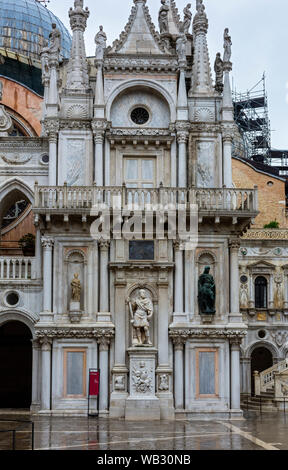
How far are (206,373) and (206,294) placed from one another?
3.30 metres

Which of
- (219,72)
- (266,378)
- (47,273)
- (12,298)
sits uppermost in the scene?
(219,72)

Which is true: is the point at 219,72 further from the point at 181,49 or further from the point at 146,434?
the point at 146,434

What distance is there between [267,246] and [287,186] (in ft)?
52.7

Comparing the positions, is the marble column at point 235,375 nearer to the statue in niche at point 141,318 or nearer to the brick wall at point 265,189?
the statue in niche at point 141,318

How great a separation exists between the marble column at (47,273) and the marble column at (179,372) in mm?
5534

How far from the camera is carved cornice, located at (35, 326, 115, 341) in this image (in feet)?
114

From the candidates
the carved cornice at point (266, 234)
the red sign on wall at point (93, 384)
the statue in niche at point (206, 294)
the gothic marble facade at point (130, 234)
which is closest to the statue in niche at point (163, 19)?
the gothic marble facade at point (130, 234)

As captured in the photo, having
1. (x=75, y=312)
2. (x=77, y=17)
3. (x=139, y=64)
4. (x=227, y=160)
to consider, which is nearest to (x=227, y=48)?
(x=139, y=64)

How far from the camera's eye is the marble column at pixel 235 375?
34.8 m

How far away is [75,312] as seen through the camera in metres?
34.9

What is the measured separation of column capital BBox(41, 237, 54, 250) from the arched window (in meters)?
22.4

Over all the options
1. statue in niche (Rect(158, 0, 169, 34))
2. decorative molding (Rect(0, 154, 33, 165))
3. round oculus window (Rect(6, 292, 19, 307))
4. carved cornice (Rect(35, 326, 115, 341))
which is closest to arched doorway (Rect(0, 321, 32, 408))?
round oculus window (Rect(6, 292, 19, 307))
